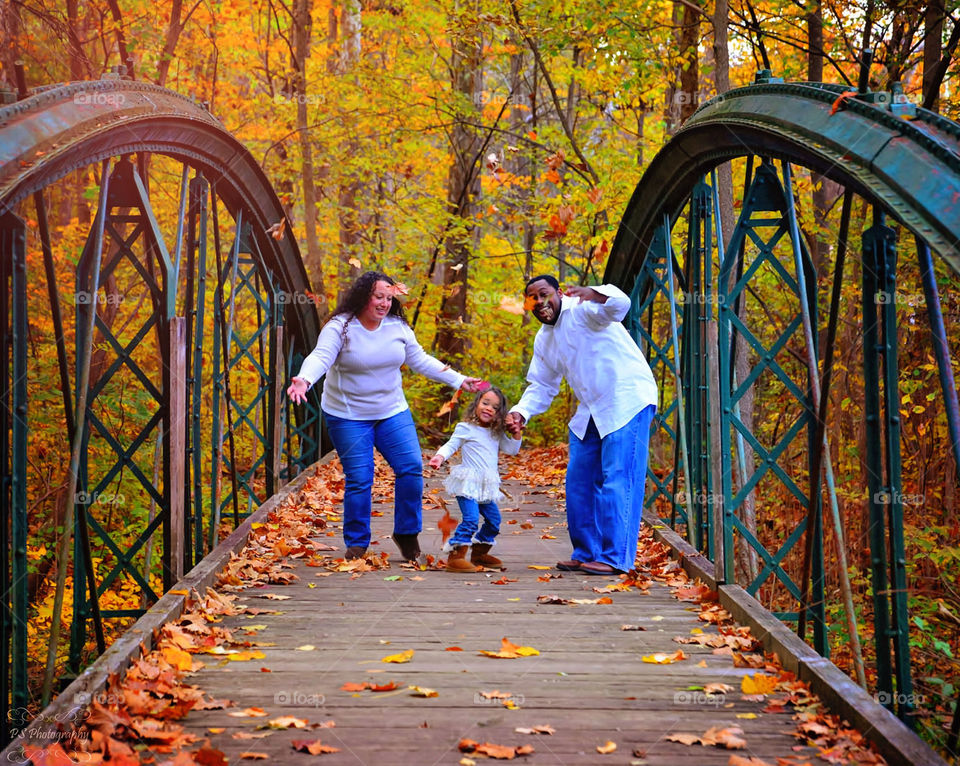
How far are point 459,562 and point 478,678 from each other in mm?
2714

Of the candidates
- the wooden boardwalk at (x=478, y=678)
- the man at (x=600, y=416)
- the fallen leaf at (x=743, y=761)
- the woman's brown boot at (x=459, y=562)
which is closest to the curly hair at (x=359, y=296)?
the man at (x=600, y=416)

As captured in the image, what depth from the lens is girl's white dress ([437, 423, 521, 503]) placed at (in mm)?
6746

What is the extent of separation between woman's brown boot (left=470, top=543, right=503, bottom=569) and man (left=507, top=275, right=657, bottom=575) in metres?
0.49

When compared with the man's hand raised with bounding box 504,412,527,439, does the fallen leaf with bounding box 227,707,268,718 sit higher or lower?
lower

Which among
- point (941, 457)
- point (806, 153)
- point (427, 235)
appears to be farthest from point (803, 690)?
point (427, 235)

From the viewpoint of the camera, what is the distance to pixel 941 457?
30.9 ft

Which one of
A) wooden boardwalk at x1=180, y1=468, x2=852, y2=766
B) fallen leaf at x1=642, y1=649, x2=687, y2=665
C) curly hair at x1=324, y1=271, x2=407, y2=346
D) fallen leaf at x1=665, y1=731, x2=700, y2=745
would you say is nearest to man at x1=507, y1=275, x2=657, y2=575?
wooden boardwalk at x1=180, y1=468, x2=852, y2=766

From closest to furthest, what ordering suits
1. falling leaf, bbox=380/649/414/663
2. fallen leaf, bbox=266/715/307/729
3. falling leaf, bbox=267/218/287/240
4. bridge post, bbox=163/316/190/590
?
fallen leaf, bbox=266/715/307/729 < falling leaf, bbox=380/649/414/663 < bridge post, bbox=163/316/190/590 < falling leaf, bbox=267/218/287/240

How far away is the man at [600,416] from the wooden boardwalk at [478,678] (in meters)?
0.34

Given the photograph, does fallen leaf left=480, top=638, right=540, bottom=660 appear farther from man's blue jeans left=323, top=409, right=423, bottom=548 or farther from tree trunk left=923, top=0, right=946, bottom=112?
tree trunk left=923, top=0, right=946, bottom=112

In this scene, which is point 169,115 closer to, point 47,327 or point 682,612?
point 682,612

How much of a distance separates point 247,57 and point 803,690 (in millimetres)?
17292

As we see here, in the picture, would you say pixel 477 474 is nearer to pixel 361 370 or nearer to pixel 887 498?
pixel 361 370

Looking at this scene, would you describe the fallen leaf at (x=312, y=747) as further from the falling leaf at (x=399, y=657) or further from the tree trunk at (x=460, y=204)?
the tree trunk at (x=460, y=204)
